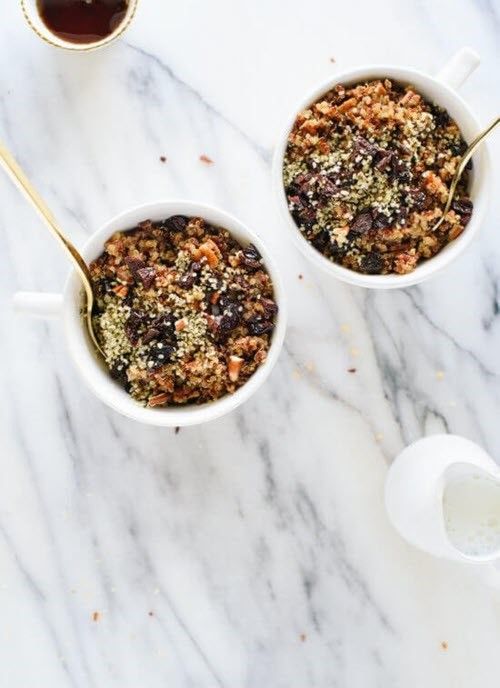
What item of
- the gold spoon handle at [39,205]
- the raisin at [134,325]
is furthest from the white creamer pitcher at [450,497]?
the gold spoon handle at [39,205]

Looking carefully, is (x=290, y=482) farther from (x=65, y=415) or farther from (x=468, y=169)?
(x=468, y=169)

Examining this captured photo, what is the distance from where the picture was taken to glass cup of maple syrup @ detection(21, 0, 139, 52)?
1.62 meters

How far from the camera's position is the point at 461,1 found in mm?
1674

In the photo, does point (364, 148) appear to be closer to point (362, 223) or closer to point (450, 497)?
point (362, 223)

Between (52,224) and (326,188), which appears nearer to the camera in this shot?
(52,224)

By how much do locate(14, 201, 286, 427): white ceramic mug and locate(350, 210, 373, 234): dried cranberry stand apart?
14cm

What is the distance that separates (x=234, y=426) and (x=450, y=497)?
40 centimetres

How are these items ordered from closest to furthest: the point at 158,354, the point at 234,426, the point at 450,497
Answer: the point at 158,354 → the point at 450,497 → the point at 234,426

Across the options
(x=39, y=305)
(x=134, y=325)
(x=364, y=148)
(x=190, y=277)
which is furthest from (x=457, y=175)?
(x=39, y=305)

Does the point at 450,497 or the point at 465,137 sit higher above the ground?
the point at 465,137

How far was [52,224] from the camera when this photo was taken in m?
1.31

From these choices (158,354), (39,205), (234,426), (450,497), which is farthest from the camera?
(234,426)

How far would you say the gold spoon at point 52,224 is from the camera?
1.22 meters

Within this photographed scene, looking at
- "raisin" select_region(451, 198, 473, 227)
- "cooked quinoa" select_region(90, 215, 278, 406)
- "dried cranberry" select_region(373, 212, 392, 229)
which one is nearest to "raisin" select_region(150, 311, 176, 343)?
"cooked quinoa" select_region(90, 215, 278, 406)
